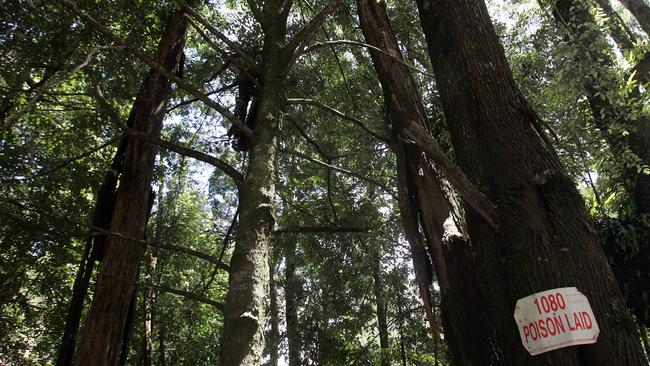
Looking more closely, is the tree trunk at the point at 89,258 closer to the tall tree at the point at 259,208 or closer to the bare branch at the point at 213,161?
the bare branch at the point at 213,161

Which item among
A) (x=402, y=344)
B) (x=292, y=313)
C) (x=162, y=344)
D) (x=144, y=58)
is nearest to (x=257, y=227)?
(x=144, y=58)

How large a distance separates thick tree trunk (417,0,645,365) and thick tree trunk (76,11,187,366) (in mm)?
3094

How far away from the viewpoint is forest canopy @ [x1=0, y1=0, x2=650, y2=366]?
2.43 meters

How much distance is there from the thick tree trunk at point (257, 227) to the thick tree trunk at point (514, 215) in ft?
4.34

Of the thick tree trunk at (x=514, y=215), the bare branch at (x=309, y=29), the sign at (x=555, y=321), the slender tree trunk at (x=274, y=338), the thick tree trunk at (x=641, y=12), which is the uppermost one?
the thick tree trunk at (x=641, y=12)

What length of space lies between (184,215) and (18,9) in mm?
9613

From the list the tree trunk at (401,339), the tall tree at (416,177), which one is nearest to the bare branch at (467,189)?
the tall tree at (416,177)

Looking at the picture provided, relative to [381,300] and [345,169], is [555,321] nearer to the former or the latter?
[345,169]

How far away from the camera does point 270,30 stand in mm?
4375

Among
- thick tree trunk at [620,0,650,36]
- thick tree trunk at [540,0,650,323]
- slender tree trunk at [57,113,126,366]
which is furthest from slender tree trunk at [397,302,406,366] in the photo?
thick tree trunk at [620,0,650,36]

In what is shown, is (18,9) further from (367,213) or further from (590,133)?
(590,133)

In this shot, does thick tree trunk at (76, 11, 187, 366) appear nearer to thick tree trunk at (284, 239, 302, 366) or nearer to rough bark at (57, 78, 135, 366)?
rough bark at (57, 78, 135, 366)

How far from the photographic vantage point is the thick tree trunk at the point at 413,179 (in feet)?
9.46

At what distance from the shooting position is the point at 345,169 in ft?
18.1
